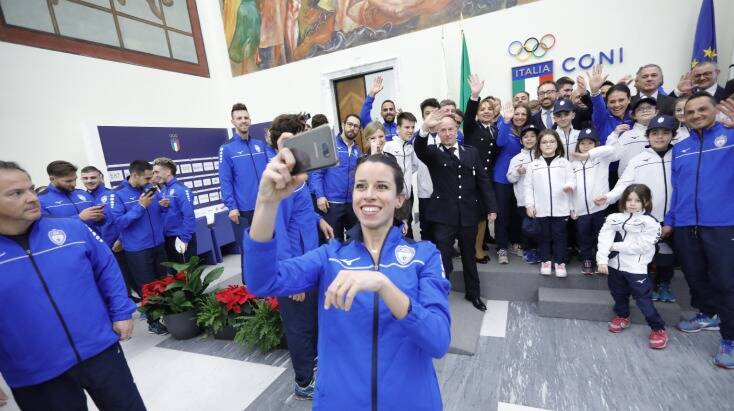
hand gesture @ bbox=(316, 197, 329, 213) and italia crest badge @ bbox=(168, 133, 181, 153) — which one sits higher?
italia crest badge @ bbox=(168, 133, 181, 153)

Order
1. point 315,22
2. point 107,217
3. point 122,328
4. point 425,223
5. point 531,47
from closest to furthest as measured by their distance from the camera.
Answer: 1. point 122,328
2. point 425,223
3. point 107,217
4. point 531,47
5. point 315,22

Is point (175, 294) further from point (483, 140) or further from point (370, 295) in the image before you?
point (483, 140)

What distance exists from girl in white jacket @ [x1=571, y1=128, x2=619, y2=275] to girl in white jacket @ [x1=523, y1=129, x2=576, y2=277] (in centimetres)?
8

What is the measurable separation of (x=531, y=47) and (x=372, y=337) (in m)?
6.50

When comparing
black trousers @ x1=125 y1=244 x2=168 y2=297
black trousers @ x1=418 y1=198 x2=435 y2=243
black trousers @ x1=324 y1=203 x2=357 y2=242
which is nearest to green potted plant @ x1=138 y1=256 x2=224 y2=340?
black trousers @ x1=125 y1=244 x2=168 y2=297

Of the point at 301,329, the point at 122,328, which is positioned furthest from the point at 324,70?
the point at 122,328

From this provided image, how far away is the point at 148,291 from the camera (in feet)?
11.4

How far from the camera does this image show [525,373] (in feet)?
8.07

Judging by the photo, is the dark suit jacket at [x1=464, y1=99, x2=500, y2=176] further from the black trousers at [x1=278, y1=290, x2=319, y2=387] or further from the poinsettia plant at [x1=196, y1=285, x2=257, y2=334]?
the poinsettia plant at [x1=196, y1=285, x2=257, y2=334]

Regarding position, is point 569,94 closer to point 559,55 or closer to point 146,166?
point 559,55

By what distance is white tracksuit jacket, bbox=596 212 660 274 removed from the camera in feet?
8.68

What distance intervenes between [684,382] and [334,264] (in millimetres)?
2619

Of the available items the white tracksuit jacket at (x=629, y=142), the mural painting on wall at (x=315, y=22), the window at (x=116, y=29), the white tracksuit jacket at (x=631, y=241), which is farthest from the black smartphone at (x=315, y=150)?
the window at (x=116, y=29)

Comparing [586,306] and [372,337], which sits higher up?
[372,337]
